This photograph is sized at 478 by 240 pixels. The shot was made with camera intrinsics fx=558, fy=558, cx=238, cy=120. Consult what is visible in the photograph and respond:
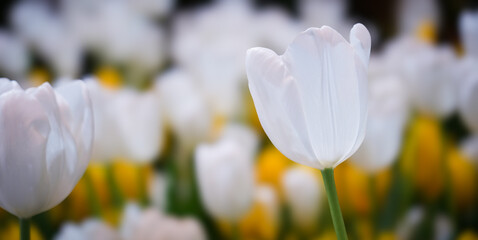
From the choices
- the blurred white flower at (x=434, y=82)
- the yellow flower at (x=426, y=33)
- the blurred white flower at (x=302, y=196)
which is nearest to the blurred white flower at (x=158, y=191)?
the blurred white flower at (x=302, y=196)

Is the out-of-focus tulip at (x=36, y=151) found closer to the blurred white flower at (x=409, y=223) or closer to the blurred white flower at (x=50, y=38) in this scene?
the blurred white flower at (x=409, y=223)

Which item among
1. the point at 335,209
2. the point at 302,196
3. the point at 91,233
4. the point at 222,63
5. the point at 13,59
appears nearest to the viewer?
the point at 335,209

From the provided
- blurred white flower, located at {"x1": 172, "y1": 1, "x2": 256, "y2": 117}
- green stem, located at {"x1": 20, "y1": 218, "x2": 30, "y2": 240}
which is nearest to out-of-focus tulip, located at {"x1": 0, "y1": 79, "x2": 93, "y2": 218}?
green stem, located at {"x1": 20, "y1": 218, "x2": 30, "y2": 240}

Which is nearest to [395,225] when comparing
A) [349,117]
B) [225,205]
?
[225,205]

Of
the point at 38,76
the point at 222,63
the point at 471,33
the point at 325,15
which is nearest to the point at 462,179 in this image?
the point at 471,33

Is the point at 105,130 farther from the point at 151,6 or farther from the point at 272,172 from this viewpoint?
the point at 151,6
